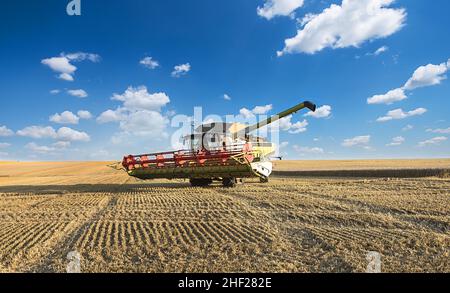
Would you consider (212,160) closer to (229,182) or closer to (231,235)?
(229,182)

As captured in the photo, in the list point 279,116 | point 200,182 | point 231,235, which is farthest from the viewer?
point 279,116

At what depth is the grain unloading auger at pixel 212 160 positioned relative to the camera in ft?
46.8

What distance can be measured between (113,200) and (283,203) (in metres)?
6.05

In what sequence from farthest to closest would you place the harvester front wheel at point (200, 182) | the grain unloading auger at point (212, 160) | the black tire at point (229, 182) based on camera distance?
the harvester front wheel at point (200, 182) < the black tire at point (229, 182) < the grain unloading auger at point (212, 160)

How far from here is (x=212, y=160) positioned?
575 inches

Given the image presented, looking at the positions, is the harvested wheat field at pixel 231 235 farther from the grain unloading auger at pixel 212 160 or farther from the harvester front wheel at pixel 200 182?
the harvester front wheel at pixel 200 182

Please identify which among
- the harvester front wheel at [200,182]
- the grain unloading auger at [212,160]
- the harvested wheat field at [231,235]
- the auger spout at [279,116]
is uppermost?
the auger spout at [279,116]

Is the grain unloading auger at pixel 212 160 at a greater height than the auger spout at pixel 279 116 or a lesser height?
lesser

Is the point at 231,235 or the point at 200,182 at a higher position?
the point at 200,182

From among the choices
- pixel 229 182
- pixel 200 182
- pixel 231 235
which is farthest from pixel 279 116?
pixel 231 235

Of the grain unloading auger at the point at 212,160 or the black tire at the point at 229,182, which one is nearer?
the grain unloading auger at the point at 212,160

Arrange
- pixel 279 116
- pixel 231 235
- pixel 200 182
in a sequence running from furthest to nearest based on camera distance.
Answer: pixel 279 116, pixel 200 182, pixel 231 235

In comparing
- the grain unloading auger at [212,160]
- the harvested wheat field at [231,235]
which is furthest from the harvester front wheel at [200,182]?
the harvested wheat field at [231,235]
